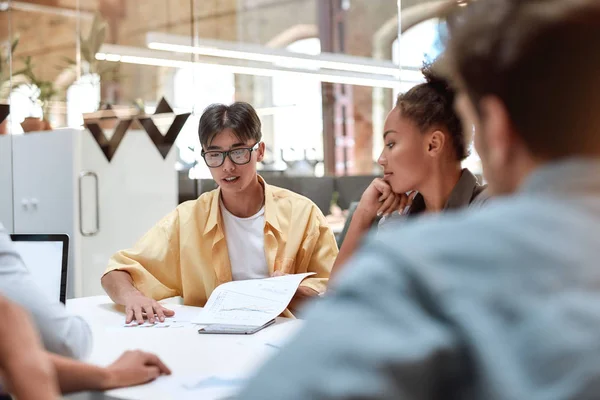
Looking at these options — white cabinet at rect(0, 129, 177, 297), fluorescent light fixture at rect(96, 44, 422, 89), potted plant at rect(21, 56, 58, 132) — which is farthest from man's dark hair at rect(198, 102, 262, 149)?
potted plant at rect(21, 56, 58, 132)

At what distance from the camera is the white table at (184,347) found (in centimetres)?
154

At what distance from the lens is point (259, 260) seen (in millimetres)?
2529

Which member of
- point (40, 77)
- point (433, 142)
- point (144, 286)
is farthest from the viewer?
point (40, 77)

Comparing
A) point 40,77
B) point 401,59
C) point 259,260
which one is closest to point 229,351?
point 259,260

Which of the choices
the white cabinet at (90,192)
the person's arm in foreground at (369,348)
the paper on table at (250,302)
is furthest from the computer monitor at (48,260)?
the white cabinet at (90,192)

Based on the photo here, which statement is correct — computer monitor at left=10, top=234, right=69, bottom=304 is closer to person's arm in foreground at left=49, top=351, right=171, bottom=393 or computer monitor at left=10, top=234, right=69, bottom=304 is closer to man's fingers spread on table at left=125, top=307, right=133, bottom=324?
man's fingers spread on table at left=125, top=307, right=133, bottom=324

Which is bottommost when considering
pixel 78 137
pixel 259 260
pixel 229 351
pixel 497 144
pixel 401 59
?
pixel 229 351

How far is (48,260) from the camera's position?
6.98 ft

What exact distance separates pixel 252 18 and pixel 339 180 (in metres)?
1.39

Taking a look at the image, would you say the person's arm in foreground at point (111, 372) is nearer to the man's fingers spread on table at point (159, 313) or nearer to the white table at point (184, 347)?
the white table at point (184, 347)

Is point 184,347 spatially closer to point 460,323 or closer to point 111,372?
point 111,372

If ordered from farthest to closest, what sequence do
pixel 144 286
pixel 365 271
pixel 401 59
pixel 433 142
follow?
pixel 401 59
pixel 144 286
pixel 433 142
pixel 365 271

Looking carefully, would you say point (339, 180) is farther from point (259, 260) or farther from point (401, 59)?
point (259, 260)

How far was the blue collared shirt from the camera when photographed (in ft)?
1.61
